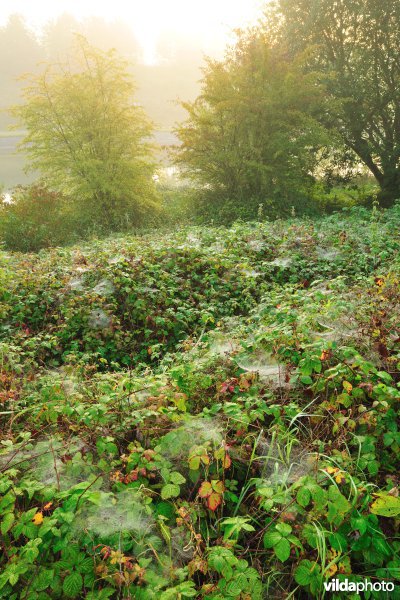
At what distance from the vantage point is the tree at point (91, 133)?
11.7m

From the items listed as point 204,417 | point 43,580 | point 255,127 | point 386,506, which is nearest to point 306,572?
point 386,506

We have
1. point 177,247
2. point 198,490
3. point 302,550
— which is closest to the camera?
point 302,550

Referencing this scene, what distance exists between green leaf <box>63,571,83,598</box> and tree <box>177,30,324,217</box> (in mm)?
10914

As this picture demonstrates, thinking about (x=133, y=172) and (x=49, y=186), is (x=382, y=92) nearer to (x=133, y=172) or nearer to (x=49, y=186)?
(x=133, y=172)

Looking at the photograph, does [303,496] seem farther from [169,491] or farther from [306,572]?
[169,491]

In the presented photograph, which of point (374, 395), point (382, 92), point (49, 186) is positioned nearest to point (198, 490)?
point (374, 395)

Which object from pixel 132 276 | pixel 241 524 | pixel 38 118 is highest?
pixel 38 118

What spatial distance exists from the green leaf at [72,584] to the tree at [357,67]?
14.4 m

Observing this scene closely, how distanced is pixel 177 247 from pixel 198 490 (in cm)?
492

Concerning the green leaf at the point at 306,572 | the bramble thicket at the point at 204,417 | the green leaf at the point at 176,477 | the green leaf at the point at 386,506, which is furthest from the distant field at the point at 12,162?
the green leaf at the point at 306,572

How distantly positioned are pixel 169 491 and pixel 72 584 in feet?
2.03

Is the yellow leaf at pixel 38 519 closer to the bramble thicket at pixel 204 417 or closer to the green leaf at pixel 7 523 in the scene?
the bramble thicket at pixel 204 417

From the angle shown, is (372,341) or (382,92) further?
(382,92)

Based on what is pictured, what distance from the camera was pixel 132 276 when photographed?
582 cm
